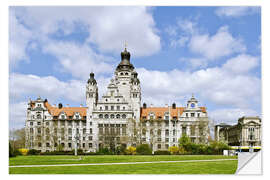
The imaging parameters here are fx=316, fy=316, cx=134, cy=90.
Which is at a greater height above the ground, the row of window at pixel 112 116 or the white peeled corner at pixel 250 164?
the row of window at pixel 112 116

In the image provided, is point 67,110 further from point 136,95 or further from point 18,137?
point 136,95

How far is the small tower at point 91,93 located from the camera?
78312 millimetres

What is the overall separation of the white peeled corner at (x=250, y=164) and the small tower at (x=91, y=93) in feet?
187

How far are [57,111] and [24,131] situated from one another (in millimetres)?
10009

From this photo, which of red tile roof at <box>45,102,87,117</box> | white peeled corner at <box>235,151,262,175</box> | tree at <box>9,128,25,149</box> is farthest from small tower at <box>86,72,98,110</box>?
white peeled corner at <box>235,151,262,175</box>

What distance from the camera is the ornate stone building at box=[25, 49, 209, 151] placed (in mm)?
75125

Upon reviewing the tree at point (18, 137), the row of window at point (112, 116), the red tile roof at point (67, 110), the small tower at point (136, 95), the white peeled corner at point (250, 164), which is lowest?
the tree at point (18, 137)

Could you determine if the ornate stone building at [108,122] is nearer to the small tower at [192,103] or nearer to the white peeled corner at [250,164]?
the small tower at [192,103]

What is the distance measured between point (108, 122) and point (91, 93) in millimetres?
8835

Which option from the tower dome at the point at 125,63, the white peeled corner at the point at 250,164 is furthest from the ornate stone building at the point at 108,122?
the white peeled corner at the point at 250,164

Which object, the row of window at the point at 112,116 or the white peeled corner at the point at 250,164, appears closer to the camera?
the white peeled corner at the point at 250,164

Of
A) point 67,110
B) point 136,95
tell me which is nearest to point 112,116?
point 136,95

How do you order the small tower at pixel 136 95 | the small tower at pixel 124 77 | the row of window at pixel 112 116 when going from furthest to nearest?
1. the small tower at pixel 124 77
2. the small tower at pixel 136 95
3. the row of window at pixel 112 116
